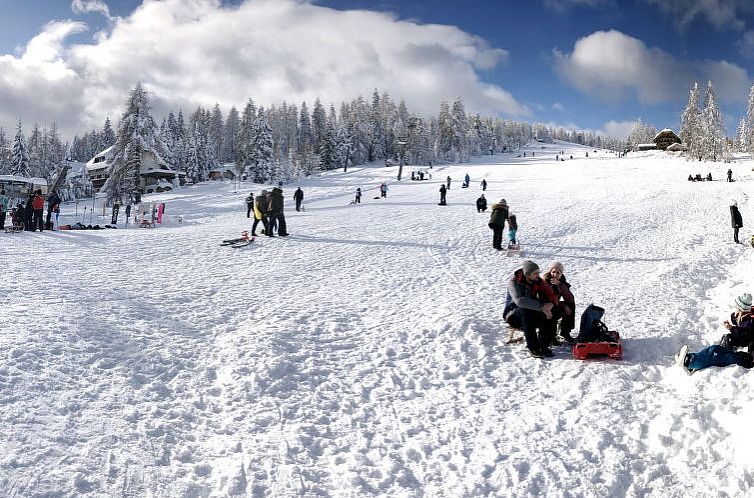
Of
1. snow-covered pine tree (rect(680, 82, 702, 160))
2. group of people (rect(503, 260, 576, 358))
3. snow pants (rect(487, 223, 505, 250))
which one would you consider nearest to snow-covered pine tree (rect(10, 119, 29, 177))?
snow pants (rect(487, 223, 505, 250))

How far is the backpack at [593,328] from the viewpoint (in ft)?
23.6

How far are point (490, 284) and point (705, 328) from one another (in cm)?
447

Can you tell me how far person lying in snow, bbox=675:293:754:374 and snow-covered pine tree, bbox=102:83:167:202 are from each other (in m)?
46.2

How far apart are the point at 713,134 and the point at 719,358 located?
242 feet

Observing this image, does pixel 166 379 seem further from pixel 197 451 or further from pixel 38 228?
pixel 38 228

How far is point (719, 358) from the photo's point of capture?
5980mm

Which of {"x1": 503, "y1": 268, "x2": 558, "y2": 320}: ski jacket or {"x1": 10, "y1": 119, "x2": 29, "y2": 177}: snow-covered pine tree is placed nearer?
{"x1": 503, "y1": 268, "x2": 558, "y2": 320}: ski jacket

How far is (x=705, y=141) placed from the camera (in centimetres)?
6500

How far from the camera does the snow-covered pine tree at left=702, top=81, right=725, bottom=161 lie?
64438 millimetres

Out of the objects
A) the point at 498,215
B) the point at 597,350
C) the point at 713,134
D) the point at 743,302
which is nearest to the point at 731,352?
the point at 743,302

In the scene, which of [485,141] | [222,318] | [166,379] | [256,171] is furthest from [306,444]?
[485,141]

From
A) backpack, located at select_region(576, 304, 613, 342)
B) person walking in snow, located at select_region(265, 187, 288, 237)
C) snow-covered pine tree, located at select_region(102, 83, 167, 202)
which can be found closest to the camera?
backpack, located at select_region(576, 304, 613, 342)

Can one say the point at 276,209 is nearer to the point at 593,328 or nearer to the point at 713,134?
the point at 593,328

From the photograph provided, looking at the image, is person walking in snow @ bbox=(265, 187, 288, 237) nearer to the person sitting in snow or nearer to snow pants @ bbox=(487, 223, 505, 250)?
snow pants @ bbox=(487, 223, 505, 250)
